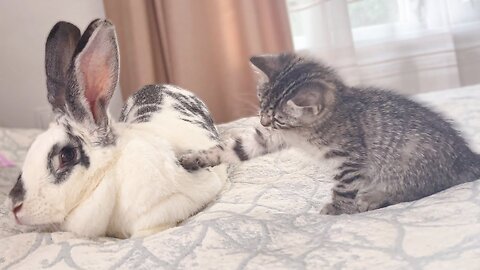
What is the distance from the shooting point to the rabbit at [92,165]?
1.08 metres

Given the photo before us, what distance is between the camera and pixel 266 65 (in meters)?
1.22

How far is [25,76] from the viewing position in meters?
2.59

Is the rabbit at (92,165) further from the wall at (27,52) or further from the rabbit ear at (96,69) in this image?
the wall at (27,52)

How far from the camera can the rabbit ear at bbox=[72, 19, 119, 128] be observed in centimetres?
112

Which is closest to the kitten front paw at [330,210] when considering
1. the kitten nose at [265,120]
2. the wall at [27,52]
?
the kitten nose at [265,120]

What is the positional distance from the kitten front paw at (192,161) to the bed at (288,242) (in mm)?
105

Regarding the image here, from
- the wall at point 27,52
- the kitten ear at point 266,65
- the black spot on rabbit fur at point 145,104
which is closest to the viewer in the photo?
the kitten ear at point 266,65

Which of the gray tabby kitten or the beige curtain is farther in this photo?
the beige curtain

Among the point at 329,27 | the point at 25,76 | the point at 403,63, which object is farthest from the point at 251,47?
the point at 25,76

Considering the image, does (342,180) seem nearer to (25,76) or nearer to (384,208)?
(384,208)

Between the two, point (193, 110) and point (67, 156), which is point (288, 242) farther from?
point (193, 110)

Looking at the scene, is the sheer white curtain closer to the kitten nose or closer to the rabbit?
the kitten nose

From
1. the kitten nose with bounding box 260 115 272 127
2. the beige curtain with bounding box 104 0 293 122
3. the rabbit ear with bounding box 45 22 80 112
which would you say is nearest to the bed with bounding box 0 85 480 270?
the kitten nose with bounding box 260 115 272 127

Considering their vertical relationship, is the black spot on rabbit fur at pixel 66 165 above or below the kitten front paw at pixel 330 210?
above
